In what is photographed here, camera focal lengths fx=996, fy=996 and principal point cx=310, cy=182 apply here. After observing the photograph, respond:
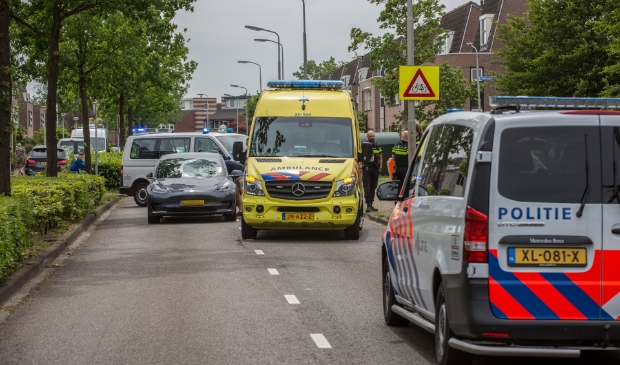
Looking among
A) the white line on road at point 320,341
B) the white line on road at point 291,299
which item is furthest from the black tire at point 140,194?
the white line on road at point 320,341

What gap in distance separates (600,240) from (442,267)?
3.41 ft

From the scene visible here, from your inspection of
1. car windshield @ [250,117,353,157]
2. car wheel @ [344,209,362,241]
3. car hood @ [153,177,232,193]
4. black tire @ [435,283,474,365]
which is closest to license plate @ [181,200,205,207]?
car hood @ [153,177,232,193]

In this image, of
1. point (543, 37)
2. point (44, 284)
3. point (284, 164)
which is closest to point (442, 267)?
point (44, 284)

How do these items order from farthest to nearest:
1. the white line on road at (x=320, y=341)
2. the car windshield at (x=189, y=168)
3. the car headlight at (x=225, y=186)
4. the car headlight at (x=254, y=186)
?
1. the car windshield at (x=189, y=168)
2. the car headlight at (x=225, y=186)
3. the car headlight at (x=254, y=186)
4. the white line on road at (x=320, y=341)

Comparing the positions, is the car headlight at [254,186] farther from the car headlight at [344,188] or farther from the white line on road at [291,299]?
the white line on road at [291,299]

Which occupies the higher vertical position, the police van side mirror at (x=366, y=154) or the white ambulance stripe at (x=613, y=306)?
the police van side mirror at (x=366, y=154)

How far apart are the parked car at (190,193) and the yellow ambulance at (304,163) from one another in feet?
11.1

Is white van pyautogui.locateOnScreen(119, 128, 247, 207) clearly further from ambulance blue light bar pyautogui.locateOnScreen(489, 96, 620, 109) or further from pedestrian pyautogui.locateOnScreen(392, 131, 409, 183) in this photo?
ambulance blue light bar pyautogui.locateOnScreen(489, 96, 620, 109)

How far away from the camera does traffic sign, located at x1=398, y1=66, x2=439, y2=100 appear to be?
1819 centimetres

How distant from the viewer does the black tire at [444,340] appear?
6535 millimetres

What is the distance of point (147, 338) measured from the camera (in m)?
8.21

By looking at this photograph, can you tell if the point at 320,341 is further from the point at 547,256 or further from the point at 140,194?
the point at 140,194

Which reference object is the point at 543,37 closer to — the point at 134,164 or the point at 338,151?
the point at 134,164

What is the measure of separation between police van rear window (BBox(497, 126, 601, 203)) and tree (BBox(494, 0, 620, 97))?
32.7 meters
